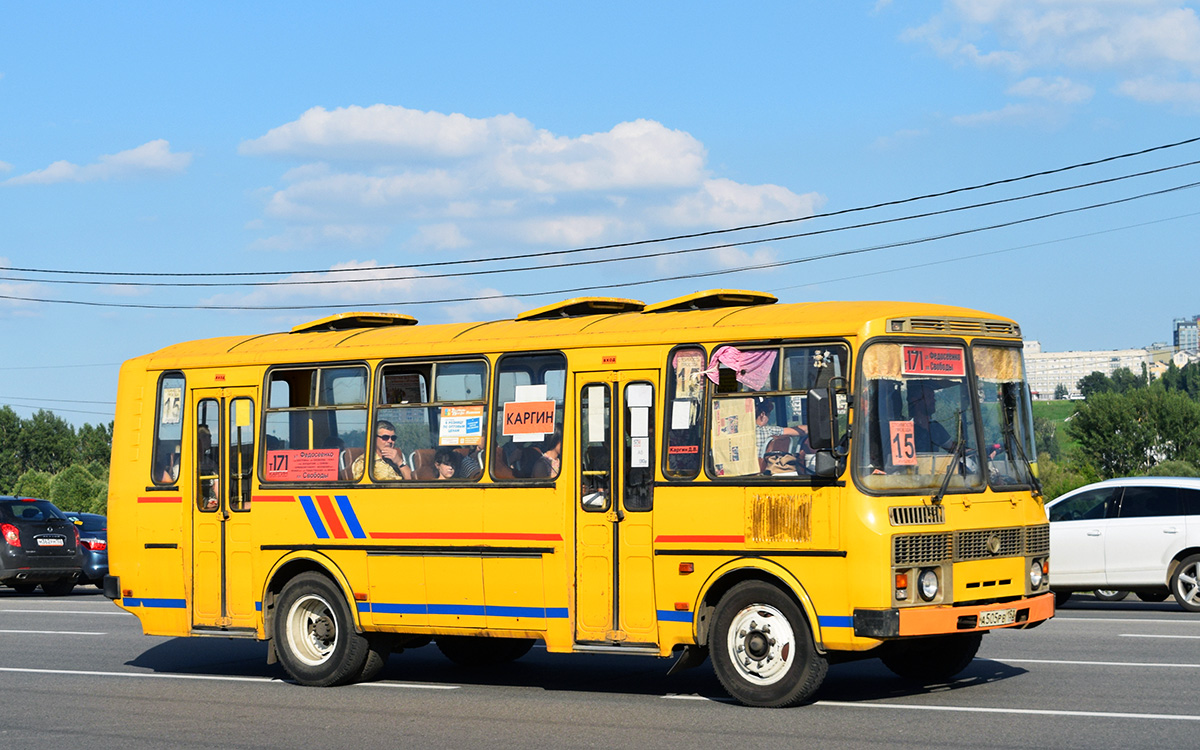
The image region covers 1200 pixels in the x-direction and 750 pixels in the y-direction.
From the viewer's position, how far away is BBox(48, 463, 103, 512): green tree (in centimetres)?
8771

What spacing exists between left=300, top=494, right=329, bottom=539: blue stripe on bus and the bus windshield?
4994mm

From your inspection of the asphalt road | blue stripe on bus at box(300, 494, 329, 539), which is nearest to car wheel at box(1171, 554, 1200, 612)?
the asphalt road

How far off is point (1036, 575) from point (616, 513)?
10.5 feet

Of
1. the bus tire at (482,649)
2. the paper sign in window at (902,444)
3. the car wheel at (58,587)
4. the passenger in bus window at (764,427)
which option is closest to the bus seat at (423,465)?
the bus tire at (482,649)

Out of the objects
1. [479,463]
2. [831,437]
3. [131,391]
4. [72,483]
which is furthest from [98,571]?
[72,483]

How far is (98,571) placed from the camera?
25609 mm

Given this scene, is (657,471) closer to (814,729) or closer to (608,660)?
(814,729)

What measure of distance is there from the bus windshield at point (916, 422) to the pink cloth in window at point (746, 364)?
0.76 metres

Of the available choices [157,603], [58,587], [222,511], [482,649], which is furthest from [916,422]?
[58,587]

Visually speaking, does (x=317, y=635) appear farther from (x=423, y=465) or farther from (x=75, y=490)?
(x=75, y=490)

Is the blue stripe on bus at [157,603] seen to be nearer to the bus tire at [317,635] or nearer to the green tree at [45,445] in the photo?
the bus tire at [317,635]

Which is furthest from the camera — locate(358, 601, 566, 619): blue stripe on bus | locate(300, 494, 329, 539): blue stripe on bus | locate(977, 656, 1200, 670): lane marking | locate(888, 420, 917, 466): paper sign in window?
locate(300, 494, 329, 539): blue stripe on bus

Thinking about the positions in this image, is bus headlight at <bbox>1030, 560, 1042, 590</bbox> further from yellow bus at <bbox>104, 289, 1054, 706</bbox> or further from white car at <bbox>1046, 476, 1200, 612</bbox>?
white car at <bbox>1046, 476, 1200, 612</bbox>

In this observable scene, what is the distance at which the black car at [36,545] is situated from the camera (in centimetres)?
2489
